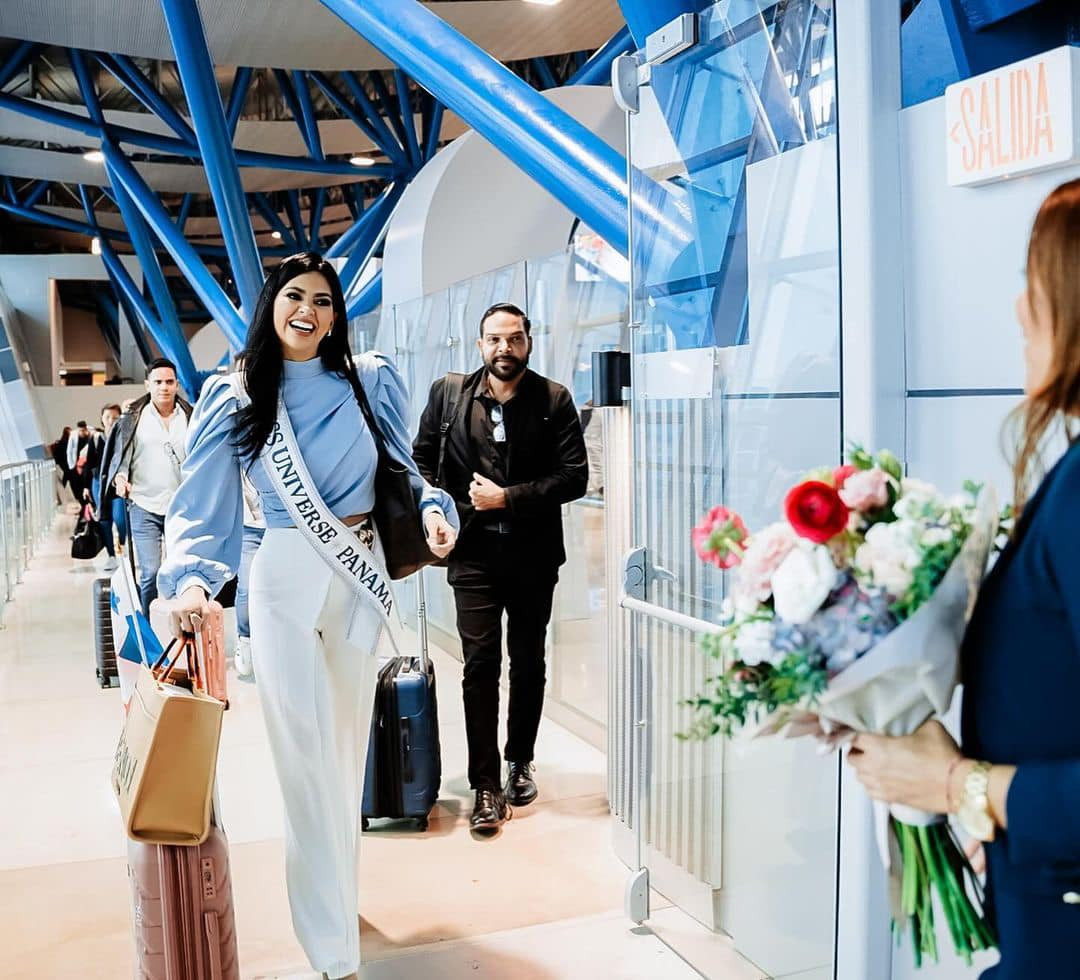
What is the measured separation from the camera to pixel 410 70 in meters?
5.54

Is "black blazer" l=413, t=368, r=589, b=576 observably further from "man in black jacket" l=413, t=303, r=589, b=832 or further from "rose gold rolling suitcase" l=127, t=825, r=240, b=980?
"rose gold rolling suitcase" l=127, t=825, r=240, b=980

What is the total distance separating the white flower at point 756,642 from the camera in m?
1.27

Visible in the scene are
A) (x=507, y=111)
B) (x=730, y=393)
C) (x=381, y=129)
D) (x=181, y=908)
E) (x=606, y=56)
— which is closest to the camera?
(x=181, y=908)

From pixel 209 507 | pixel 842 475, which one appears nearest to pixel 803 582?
pixel 842 475

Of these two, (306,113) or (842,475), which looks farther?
(306,113)

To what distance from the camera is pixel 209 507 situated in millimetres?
3088

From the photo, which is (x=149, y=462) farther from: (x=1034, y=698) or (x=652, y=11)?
(x=1034, y=698)

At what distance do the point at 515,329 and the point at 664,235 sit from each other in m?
1.33

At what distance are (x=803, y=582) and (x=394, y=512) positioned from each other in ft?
6.96

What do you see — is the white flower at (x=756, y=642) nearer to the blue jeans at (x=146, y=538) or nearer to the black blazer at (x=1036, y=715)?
the black blazer at (x=1036, y=715)

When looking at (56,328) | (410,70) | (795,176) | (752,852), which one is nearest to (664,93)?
(795,176)

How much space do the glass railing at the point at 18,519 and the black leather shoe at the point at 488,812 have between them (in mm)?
6247

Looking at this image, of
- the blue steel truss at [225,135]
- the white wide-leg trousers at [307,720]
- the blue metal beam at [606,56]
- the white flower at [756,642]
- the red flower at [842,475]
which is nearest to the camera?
the white flower at [756,642]

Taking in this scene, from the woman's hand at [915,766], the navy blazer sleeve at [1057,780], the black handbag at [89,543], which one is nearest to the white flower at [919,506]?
the navy blazer sleeve at [1057,780]
